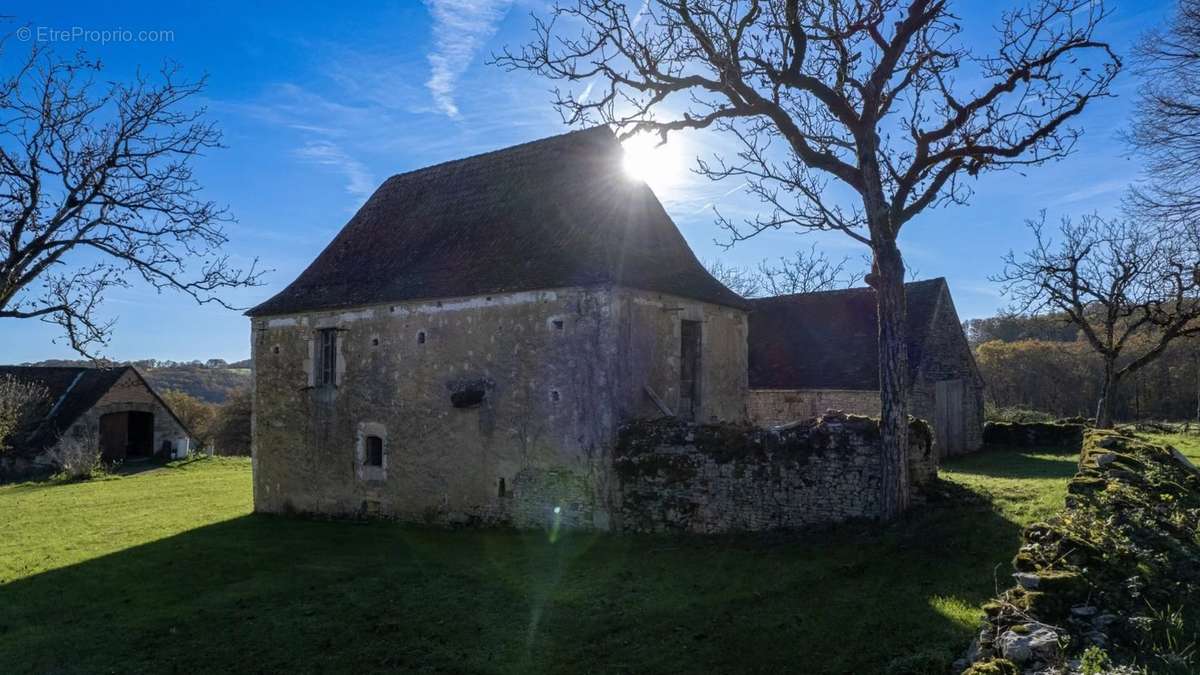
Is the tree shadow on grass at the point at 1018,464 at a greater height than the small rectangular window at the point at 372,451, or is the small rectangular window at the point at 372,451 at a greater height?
the small rectangular window at the point at 372,451

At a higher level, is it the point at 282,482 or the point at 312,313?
the point at 312,313

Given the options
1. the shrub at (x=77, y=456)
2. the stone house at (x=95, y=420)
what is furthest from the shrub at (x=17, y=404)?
the shrub at (x=77, y=456)

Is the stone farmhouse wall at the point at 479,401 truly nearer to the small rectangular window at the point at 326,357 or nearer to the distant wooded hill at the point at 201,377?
the small rectangular window at the point at 326,357

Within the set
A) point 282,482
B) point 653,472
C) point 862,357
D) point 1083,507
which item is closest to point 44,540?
point 282,482

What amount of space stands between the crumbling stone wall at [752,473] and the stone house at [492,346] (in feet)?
2.56

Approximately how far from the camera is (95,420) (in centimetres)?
3031

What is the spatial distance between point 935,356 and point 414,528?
1542cm

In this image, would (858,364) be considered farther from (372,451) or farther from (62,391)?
(62,391)

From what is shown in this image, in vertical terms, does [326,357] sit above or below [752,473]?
above

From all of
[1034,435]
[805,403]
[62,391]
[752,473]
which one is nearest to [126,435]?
[62,391]

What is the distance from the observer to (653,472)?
1273 cm

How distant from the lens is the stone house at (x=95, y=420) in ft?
94.8

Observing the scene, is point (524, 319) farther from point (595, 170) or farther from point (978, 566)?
point (978, 566)

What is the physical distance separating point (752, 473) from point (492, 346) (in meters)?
5.70
